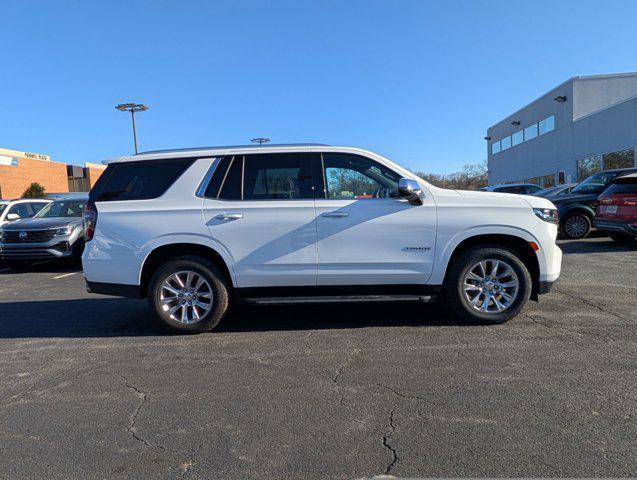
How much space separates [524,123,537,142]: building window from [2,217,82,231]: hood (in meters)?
36.7

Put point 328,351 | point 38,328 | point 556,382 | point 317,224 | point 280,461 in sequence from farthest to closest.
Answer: point 38,328 → point 317,224 → point 328,351 → point 556,382 → point 280,461

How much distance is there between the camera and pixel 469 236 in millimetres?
5109

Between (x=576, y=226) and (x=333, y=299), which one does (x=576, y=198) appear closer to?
(x=576, y=226)

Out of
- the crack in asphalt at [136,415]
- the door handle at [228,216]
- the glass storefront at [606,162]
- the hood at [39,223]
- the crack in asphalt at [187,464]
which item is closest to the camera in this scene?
the crack in asphalt at [187,464]

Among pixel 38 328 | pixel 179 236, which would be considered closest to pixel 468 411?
pixel 179 236

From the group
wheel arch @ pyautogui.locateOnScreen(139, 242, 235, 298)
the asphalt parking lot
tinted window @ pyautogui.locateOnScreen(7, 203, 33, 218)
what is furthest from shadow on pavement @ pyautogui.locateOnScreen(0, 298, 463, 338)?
tinted window @ pyautogui.locateOnScreen(7, 203, 33, 218)

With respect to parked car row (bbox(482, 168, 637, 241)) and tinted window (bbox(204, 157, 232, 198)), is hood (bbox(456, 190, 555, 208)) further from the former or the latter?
parked car row (bbox(482, 168, 637, 241))

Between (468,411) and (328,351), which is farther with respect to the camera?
(328,351)

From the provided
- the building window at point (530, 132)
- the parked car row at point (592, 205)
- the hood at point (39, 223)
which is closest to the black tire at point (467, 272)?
the parked car row at point (592, 205)

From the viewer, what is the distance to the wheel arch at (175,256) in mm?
5203

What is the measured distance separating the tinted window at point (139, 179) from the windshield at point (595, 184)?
12.2m

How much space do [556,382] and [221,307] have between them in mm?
3285

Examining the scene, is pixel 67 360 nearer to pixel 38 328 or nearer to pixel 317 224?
pixel 38 328

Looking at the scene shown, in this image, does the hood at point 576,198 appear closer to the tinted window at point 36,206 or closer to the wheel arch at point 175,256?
the wheel arch at point 175,256
